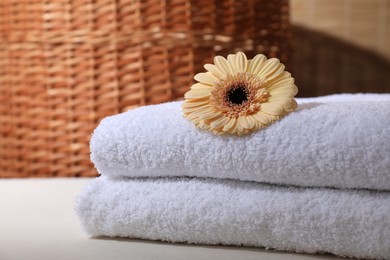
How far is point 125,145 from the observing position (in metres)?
0.58

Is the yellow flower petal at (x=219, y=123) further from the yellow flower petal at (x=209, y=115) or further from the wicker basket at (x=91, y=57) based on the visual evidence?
the wicker basket at (x=91, y=57)

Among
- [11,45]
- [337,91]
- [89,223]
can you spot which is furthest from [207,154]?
[337,91]

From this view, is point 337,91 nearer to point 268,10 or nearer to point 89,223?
point 268,10

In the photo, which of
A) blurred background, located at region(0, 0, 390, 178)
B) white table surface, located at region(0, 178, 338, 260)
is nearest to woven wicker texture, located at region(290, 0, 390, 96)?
blurred background, located at region(0, 0, 390, 178)

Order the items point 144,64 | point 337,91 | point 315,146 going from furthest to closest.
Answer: point 337,91
point 144,64
point 315,146

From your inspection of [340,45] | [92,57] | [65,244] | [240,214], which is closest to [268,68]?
[240,214]

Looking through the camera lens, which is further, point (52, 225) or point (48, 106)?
point (48, 106)

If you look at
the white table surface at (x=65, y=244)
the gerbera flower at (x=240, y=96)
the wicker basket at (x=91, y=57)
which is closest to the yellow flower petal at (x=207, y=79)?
the gerbera flower at (x=240, y=96)

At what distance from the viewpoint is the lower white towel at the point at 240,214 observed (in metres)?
0.51

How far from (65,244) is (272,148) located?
0.71 feet

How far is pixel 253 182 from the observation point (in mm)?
555

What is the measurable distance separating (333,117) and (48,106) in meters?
0.52

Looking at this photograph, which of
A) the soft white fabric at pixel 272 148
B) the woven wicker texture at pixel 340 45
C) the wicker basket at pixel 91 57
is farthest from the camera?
the woven wicker texture at pixel 340 45

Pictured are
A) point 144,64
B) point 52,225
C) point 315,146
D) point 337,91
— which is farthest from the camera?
point 337,91
